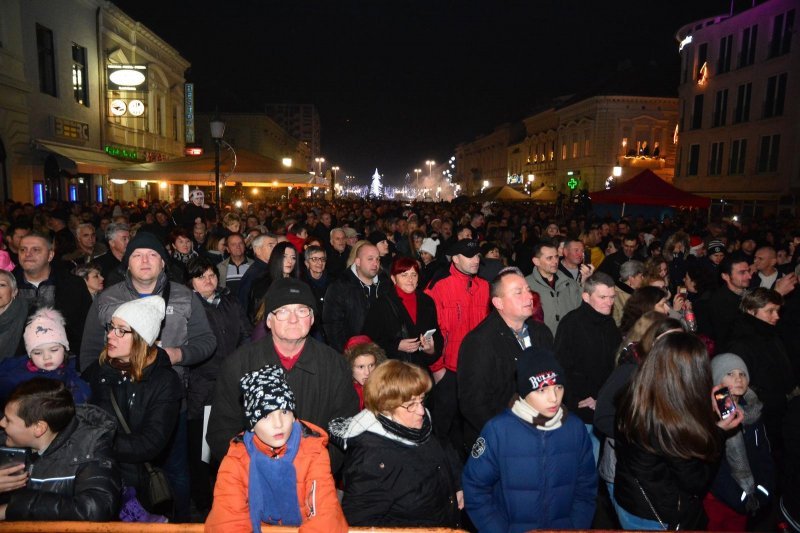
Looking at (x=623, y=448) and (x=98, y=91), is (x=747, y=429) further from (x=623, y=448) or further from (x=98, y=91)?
(x=98, y=91)

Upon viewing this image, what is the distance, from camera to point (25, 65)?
19281mm

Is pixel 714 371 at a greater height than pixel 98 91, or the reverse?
pixel 98 91

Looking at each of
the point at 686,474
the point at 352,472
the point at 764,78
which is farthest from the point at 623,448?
the point at 764,78

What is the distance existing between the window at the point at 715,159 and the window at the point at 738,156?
0.92 meters

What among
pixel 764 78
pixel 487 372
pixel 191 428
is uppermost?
pixel 764 78

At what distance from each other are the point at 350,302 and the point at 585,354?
243cm

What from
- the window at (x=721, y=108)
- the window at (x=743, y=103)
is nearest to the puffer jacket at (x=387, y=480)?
the window at (x=743, y=103)

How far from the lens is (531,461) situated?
288 cm

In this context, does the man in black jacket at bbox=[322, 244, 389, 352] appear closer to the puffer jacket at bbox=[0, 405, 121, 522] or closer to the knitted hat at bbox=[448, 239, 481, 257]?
the knitted hat at bbox=[448, 239, 481, 257]

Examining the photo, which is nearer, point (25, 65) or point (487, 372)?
point (487, 372)

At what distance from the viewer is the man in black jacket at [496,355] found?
3.87 m

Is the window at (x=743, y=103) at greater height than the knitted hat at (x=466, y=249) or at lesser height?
greater

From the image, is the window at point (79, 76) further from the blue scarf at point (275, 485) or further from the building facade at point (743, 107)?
the building facade at point (743, 107)

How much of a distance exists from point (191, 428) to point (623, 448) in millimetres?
3529
